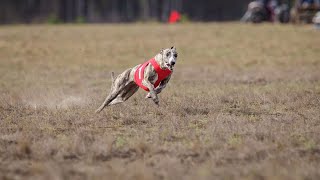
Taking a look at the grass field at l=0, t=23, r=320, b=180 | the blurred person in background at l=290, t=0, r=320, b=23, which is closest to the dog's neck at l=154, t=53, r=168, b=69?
the grass field at l=0, t=23, r=320, b=180

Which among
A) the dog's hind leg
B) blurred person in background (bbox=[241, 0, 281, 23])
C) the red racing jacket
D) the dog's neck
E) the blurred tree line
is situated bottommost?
the blurred tree line

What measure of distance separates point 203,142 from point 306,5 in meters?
28.0

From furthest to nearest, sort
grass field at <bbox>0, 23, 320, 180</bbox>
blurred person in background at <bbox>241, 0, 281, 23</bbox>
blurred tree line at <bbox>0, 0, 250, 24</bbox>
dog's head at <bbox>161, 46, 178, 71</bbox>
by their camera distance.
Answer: blurred tree line at <bbox>0, 0, 250, 24</bbox>
blurred person in background at <bbox>241, 0, 281, 23</bbox>
dog's head at <bbox>161, 46, 178, 71</bbox>
grass field at <bbox>0, 23, 320, 180</bbox>

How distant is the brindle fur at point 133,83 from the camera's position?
1114 centimetres

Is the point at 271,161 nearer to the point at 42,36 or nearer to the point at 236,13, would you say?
the point at 42,36

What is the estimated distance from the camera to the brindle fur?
Result: 11.1m

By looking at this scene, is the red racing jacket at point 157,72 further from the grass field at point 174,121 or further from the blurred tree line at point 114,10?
the blurred tree line at point 114,10

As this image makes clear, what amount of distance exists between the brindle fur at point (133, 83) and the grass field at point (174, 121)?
337 millimetres

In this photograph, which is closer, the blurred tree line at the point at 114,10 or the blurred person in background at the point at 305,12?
the blurred person in background at the point at 305,12

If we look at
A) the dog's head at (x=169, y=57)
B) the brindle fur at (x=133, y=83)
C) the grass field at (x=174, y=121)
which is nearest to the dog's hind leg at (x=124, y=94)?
the brindle fur at (x=133, y=83)

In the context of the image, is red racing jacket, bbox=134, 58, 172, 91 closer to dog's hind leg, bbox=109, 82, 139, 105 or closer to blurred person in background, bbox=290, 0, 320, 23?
dog's hind leg, bbox=109, 82, 139, 105

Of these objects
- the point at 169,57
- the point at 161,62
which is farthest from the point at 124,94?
the point at 169,57

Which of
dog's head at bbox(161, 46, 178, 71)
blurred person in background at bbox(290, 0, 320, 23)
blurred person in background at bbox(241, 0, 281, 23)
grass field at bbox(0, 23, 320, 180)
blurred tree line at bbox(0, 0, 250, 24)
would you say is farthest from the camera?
blurred tree line at bbox(0, 0, 250, 24)

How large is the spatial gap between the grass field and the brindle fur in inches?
13.3
